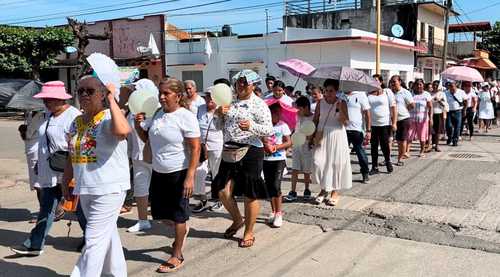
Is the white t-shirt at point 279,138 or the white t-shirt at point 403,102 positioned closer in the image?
the white t-shirt at point 279,138

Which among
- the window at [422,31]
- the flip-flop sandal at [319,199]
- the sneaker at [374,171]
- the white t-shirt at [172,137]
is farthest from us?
the window at [422,31]

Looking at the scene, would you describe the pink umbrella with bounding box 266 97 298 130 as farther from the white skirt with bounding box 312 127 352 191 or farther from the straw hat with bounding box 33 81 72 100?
the straw hat with bounding box 33 81 72 100

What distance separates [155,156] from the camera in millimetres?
4480

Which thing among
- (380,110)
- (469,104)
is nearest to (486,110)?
(469,104)

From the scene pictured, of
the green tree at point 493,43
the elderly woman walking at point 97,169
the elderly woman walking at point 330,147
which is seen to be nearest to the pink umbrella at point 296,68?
the elderly woman walking at point 330,147

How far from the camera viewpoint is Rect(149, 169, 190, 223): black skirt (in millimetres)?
4445

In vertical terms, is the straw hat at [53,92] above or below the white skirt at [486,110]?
above

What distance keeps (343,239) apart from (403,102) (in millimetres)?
5394

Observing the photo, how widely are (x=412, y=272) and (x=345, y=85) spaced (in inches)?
119

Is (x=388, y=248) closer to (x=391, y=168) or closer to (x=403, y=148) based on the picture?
(x=391, y=168)

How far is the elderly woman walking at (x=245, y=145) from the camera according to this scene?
16.2 feet

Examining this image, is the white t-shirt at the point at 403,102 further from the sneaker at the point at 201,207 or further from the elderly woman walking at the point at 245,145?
the elderly woman walking at the point at 245,145

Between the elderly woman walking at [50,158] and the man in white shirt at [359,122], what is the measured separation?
14.8 feet

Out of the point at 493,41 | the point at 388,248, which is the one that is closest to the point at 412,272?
the point at 388,248
